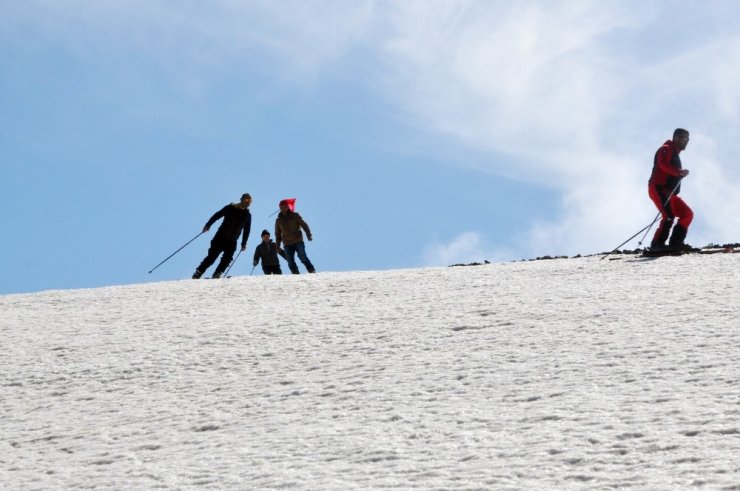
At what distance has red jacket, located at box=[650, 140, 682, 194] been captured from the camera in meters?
14.6

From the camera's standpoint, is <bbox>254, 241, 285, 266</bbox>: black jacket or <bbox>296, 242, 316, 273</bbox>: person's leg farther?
<bbox>254, 241, 285, 266</bbox>: black jacket

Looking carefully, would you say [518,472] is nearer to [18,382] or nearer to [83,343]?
[18,382]

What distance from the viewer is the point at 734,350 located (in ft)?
23.3

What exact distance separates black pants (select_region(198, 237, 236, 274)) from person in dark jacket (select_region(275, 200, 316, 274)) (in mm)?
1366

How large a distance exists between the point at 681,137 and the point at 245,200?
6.64m

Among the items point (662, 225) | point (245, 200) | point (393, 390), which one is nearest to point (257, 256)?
point (245, 200)

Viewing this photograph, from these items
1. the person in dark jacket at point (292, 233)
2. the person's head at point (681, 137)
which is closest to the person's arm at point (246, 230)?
the person in dark jacket at point (292, 233)

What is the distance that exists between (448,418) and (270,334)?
360cm

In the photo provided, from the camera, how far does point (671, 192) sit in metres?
14.7

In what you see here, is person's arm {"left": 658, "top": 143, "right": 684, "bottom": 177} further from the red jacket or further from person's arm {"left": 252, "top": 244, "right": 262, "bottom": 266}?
person's arm {"left": 252, "top": 244, "right": 262, "bottom": 266}

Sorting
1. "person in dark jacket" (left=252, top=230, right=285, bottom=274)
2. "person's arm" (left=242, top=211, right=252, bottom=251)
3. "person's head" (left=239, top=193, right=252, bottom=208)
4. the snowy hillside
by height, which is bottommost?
the snowy hillside

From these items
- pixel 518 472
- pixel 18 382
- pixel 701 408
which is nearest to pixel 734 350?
pixel 701 408

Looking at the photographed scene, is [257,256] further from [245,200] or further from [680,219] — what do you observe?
[680,219]

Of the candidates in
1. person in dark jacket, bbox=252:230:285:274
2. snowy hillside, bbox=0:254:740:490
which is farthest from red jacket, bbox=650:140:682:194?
person in dark jacket, bbox=252:230:285:274
